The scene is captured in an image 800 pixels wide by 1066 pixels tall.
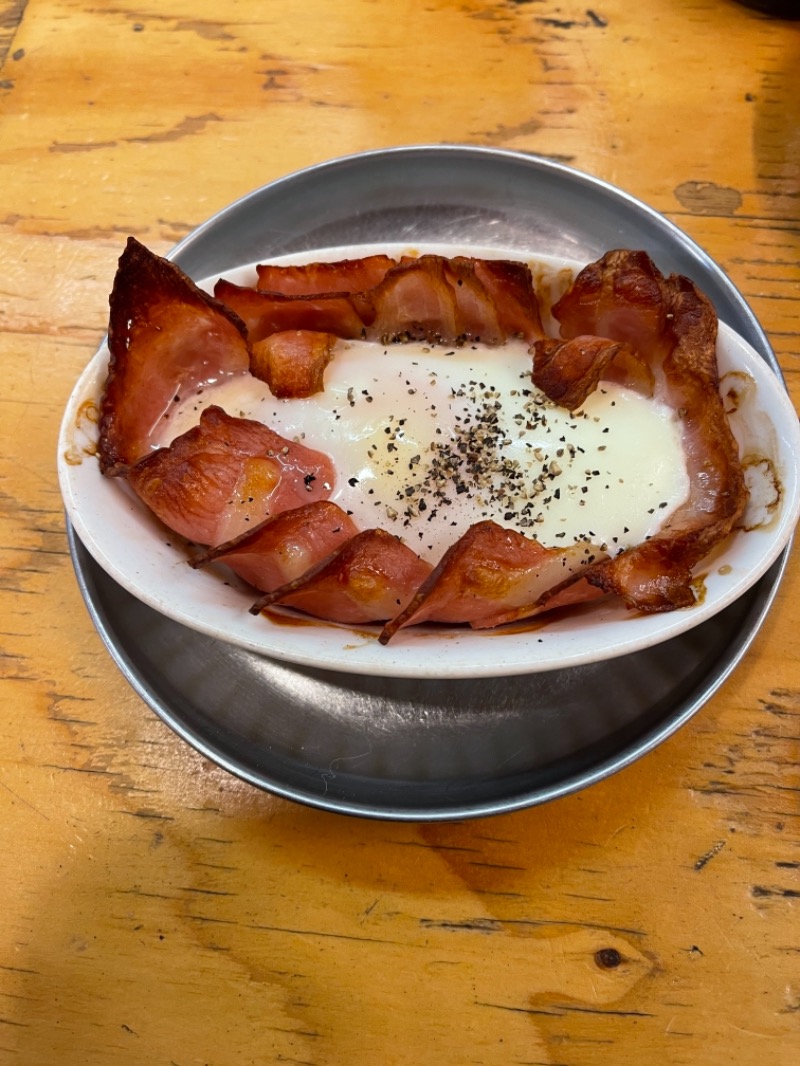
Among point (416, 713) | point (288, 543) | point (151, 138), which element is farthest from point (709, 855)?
point (151, 138)

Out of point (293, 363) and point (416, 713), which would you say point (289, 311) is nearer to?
point (293, 363)

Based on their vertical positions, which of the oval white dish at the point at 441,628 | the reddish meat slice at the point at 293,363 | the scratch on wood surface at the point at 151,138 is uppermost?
the scratch on wood surface at the point at 151,138

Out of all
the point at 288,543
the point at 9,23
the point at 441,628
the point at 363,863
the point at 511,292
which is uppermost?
the point at 9,23

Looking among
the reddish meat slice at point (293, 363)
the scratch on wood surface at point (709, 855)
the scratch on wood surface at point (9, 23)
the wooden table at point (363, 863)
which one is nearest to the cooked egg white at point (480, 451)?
the reddish meat slice at point (293, 363)

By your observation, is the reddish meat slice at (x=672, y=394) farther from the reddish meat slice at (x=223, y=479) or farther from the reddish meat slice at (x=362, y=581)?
the reddish meat slice at (x=223, y=479)

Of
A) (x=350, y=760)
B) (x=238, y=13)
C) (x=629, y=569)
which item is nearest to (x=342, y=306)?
(x=629, y=569)

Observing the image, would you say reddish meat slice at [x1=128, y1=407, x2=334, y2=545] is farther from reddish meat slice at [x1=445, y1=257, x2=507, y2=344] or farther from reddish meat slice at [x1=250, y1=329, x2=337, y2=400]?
reddish meat slice at [x1=445, y1=257, x2=507, y2=344]
